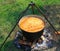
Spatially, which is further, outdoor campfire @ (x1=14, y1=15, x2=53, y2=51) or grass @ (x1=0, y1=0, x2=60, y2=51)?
grass @ (x1=0, y1=0, x2=60, y2=51)

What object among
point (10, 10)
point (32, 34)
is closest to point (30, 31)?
point (32, 34)

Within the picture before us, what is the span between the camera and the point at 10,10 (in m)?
8.21

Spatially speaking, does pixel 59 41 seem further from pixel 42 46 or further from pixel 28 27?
pixel 28 27

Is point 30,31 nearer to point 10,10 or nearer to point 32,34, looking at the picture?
point 32,34

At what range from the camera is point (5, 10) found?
8.23m

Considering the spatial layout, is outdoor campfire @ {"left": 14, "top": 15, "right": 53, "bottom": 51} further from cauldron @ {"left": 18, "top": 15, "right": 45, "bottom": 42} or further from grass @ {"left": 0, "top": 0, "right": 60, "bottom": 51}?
grass @ {"left": 0, "top": 0, "right": 60, "bottom": 51}

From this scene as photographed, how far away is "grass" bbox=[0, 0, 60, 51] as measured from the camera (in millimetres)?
7407

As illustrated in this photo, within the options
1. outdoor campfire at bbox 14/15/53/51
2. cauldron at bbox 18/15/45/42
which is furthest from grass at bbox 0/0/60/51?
cauldron at bbox 18/15/45/42

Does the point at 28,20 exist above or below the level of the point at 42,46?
above

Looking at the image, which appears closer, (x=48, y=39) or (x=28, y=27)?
(x=28, y=27)

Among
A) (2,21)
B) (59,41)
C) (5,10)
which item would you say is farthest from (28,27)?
(5,10)

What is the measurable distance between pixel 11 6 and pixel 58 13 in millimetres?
2252

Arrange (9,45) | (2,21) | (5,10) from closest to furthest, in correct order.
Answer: (9,45) → (2,21) → (5,10)

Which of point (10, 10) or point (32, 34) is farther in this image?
point (10, 10)
